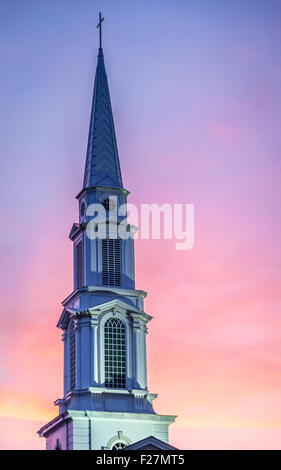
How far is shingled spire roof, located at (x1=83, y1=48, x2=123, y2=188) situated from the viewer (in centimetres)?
8094

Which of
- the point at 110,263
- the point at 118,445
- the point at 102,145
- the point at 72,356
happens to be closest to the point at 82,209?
the point at 110,263

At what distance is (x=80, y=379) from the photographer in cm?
7538

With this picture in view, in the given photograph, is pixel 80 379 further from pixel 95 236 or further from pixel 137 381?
pixel 95 236

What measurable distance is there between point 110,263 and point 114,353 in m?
6.61

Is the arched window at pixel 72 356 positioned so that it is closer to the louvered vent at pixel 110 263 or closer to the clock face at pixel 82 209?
the louvered vent at pixel 110 263

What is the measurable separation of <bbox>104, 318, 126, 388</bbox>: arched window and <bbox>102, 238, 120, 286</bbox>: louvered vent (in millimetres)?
2939

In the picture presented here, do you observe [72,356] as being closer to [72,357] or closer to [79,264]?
[72,357]

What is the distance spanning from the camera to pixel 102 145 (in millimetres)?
81875

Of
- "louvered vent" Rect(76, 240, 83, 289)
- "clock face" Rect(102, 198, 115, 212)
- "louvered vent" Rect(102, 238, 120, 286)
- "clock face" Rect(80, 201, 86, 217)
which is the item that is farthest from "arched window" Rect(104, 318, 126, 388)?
"clock face" Rect(80, 201, 86, 217)

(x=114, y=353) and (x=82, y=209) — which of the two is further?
(x=82, y=209)

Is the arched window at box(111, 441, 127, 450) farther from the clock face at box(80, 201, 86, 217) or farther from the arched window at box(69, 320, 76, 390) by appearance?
the clock face at box(80, 201, 86, 217)
